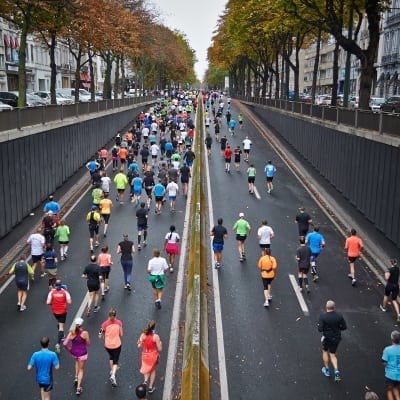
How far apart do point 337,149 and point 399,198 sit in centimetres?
909

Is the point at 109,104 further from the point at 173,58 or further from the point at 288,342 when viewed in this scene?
the point at 173,58

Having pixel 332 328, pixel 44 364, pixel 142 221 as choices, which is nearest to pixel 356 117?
pixel 142 221

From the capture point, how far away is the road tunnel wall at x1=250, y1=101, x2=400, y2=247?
17.5 m

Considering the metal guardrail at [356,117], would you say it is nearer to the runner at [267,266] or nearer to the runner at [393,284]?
the runner at [393,284]

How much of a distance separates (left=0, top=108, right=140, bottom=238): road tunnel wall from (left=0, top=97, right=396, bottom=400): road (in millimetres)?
2423

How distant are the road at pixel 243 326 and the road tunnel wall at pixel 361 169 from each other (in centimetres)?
183

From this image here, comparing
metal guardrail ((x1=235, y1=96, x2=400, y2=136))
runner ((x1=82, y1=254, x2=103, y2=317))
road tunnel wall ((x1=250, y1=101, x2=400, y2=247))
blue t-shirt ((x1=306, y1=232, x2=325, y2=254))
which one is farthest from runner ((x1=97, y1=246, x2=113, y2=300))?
metal guardrail ((x1=235, y1=96, x2=400, y2=136))

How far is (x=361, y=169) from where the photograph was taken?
70.0 ft

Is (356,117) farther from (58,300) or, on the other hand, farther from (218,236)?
(58,300)

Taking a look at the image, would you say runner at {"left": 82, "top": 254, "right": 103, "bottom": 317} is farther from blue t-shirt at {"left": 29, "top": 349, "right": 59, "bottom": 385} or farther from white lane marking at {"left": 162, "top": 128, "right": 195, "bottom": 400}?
blue t-shirt at {"left": 29, "top": 349, "right": 59, "bottom": 385}

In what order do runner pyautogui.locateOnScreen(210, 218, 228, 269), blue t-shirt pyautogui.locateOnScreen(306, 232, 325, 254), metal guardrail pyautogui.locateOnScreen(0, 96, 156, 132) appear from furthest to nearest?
metal guardrail pyautogui.locateOnScreen(0, 96, 156, 132), runner pyautogui.locateOnScreen(210, 218, 228, 269), blue t-shirt pyautogui.locateOnScreen(306, 232, 325, 254)

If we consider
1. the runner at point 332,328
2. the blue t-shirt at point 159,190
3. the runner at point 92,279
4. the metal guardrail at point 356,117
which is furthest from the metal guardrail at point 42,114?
the metal guardrail at point 356,117

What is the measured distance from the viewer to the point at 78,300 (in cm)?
1480

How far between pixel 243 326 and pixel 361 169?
1052 centimetres
